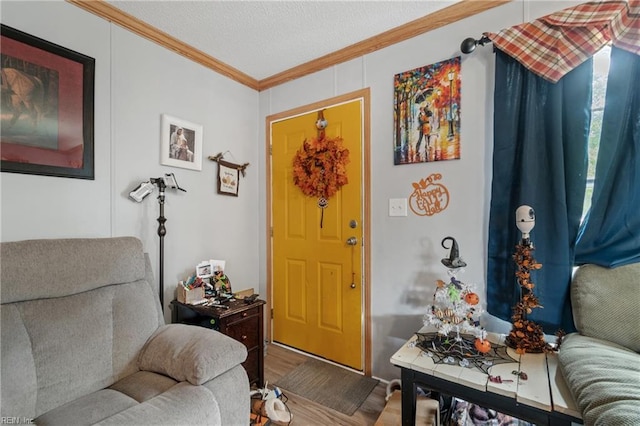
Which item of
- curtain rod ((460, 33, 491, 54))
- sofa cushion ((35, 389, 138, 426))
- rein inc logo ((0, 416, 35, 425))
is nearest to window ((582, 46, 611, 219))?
curtain rod ((460, 33, 491, 54))

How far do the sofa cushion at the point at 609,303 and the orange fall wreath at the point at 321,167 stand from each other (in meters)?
1.48

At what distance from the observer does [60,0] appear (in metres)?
1.55

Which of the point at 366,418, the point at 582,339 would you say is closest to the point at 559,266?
the point at 582,339

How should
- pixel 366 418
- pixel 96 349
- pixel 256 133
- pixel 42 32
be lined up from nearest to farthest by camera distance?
pixel 96 349 < pixel 42 32 < pixel 366 418 < pixel 256 133

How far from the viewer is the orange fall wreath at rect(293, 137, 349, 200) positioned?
2.17 metres

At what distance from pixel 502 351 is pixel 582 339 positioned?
31 cm

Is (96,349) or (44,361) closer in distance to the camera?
(44,361)

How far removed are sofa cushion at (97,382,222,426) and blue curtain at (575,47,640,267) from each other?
1.84m

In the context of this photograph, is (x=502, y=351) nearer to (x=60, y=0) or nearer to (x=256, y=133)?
(x=256, y=133)

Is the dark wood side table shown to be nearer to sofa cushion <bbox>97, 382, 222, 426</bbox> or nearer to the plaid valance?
sofa cushion <bbox>97, 382, 222, 426</bbox>

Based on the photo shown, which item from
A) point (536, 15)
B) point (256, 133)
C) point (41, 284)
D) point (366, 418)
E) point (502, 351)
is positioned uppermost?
point (536, 15)

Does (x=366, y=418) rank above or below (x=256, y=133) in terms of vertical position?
below

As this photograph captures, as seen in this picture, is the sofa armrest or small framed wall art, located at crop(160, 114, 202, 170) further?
small framed wall art, located at crop(160, 114, 202, 170)

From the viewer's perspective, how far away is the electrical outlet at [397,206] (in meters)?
1.94
